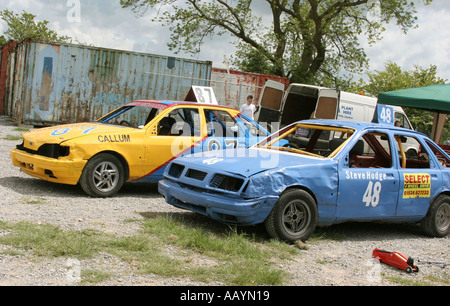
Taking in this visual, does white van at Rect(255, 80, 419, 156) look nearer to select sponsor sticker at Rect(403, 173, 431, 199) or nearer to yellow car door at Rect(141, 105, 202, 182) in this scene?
yellow car door at Rect(141, 105, 202, 182)

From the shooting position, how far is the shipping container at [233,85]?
20.3 m

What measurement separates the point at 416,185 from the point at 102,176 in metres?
4.37

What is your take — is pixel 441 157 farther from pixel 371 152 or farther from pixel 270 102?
pixel 270 102

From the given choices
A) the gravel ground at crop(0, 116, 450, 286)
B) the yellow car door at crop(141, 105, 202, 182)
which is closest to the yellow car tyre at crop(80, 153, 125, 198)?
the gravel ground at crop(0, 116, 450, 286)

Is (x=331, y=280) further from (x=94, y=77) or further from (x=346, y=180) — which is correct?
(x=94, y=77)

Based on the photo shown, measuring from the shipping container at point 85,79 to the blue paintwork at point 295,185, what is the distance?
438 inches

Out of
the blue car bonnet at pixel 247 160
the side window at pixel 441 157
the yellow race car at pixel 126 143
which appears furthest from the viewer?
the side window at pixel 441 157

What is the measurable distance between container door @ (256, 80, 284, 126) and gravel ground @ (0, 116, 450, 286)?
7.56 meters

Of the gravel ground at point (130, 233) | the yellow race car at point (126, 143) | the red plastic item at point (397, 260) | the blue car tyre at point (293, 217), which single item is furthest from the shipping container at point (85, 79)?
the red plastic item at point (397, 260)

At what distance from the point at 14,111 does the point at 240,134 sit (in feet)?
41.6

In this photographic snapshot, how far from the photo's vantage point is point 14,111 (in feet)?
60.7

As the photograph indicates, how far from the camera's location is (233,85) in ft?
67.9

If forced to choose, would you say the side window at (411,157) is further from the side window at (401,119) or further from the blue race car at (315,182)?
the side window at (401,119)
